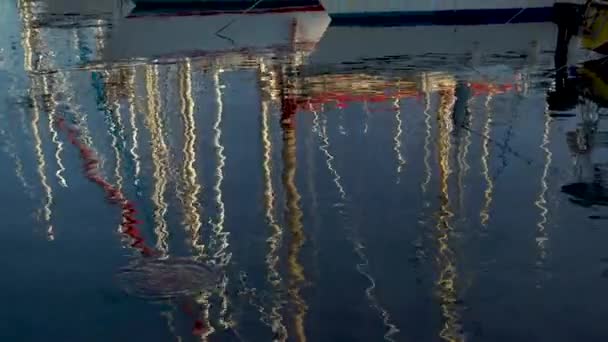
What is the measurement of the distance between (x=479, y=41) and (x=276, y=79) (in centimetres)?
1454

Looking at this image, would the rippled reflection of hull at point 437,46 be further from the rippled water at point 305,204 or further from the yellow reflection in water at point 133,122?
the yellow reflection in water at point 133,122

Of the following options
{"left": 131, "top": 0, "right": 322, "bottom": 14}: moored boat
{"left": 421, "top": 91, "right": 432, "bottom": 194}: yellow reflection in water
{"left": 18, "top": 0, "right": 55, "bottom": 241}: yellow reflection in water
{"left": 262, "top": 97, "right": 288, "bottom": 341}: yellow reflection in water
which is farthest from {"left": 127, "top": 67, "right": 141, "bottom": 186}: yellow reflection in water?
{"left": 131, "top": 0, "right": 322, "bottom": 14}: moored boat

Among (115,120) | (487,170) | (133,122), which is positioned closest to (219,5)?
(115,120)

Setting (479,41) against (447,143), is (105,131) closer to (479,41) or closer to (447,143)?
(447,143)

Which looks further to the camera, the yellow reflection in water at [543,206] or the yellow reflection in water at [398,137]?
the yellow reflection in water at [398,137]

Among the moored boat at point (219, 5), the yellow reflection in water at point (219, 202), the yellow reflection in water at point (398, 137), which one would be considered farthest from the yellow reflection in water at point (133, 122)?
the moored boat at point (219, 5)

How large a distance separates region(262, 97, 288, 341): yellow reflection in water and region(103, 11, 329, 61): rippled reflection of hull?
15.3m

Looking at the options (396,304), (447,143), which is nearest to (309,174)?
(447,143)

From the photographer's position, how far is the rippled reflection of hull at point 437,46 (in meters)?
27.8

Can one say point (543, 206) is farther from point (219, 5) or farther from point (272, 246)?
point (219, 5)

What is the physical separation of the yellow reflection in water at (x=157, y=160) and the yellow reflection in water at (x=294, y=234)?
156cm

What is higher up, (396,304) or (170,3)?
(170,3)

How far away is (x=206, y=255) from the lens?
9.80 metres

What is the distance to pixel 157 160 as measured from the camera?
47.9 ft
